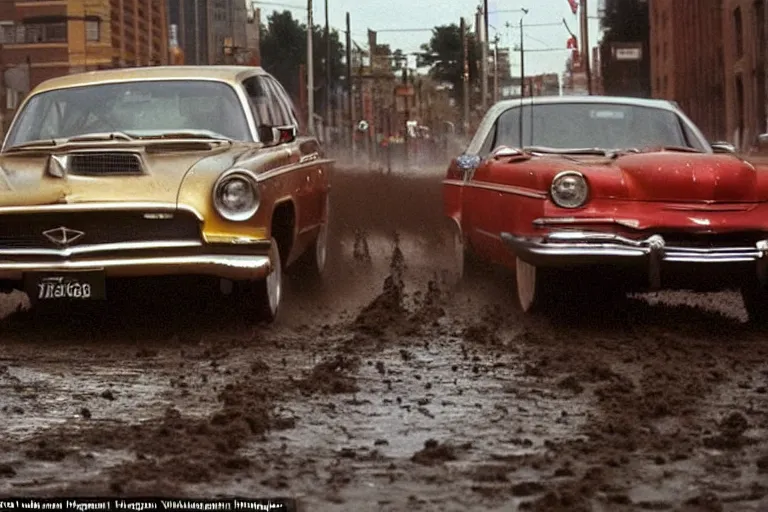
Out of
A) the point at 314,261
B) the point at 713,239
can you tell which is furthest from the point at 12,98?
the point at 713,239

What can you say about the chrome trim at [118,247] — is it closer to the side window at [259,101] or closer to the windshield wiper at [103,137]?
the windshield wiper at [103,137]

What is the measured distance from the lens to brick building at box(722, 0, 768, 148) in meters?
40.5

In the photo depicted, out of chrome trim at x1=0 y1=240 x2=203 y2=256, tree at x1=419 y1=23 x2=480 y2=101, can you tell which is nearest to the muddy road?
chrome trim at x1=0 y1=240 x2=203 y2=256

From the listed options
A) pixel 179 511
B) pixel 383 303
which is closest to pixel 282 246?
pixel 383 303

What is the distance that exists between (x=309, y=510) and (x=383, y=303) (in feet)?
19.6

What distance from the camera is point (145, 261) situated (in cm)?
851

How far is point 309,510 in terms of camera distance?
436cm

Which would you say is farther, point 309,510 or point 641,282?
point 641,282

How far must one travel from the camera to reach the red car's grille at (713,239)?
857 cm

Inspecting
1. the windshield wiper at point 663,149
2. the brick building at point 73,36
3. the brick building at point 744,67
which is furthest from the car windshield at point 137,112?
the brick building at point 73,36

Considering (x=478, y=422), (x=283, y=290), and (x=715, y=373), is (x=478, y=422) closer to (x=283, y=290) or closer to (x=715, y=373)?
(x=715, y=373)

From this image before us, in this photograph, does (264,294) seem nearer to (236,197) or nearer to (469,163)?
(236,197)

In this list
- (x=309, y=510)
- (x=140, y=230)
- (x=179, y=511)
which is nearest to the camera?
(x=179, y=511)

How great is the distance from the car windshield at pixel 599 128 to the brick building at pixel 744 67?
28148 mm
